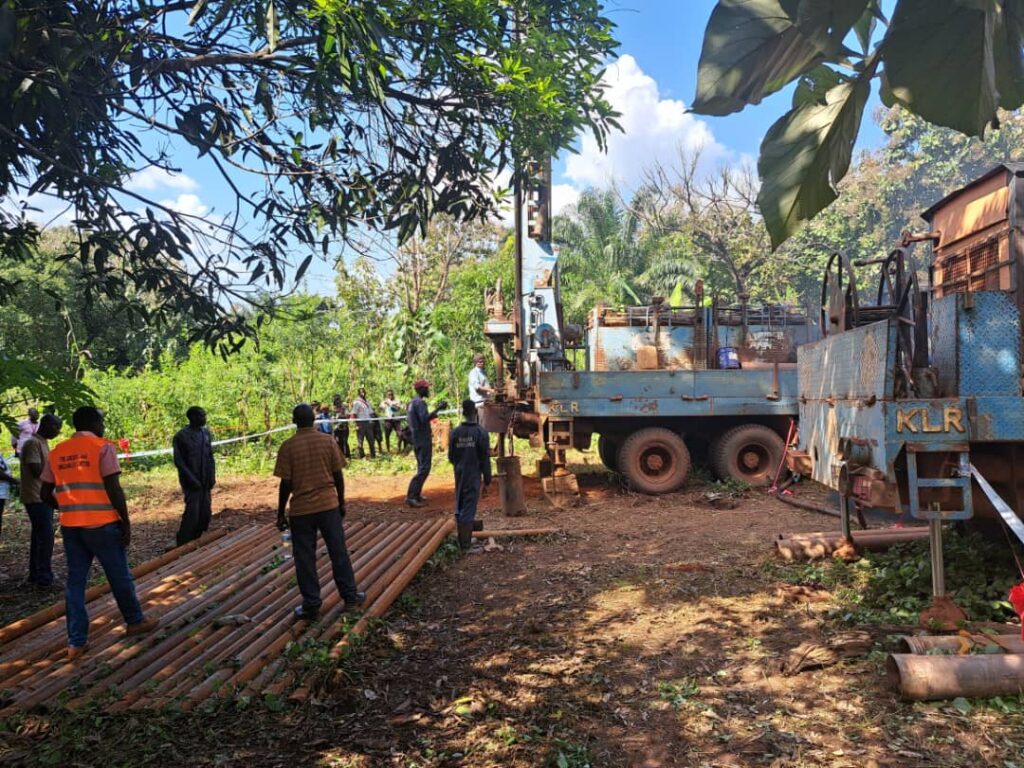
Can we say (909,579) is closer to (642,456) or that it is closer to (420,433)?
(642,456)

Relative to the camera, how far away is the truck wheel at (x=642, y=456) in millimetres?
9750

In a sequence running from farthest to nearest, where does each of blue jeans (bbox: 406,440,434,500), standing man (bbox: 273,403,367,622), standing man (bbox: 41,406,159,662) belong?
1. blue jeans (bbox: 406,440,434,500)
2. standing man (bbox: 273,403,367,622)
3. standing man (bbox: 41,406,159,662)

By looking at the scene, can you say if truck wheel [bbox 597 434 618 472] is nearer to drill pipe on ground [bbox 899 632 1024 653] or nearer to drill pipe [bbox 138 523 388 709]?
drill pipe [bbox 138 523 388 709]

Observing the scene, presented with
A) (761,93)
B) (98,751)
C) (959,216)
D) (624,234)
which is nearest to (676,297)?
(624,234)

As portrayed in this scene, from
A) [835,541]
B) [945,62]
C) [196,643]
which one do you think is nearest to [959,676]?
[835,541]

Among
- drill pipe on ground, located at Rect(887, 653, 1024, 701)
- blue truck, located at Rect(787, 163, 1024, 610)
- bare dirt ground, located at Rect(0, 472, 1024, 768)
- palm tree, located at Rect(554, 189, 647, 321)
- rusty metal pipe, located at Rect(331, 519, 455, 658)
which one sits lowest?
bare dirt ground, located at Rect(0, 472, 1024, 768)

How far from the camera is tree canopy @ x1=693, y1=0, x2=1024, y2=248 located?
705 mm

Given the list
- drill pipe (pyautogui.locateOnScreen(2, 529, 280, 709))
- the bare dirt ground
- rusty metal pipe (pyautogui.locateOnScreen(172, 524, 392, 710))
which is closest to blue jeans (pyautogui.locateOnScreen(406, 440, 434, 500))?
the bare dirt ground

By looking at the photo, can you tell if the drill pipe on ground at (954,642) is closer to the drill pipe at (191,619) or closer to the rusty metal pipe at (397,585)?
the rusty metal pipe at (397,585)

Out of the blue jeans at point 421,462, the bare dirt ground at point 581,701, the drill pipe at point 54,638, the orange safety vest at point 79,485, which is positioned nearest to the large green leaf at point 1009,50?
the bare dirt ground at point 581,701

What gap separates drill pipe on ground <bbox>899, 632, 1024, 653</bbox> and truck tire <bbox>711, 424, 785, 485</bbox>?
6.32m

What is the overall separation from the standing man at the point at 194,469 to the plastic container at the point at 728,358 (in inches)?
280

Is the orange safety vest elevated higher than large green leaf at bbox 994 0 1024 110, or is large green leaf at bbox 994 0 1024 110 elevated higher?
large green leaf at bbox 994 0 1024 110

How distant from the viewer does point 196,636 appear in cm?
455
